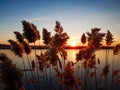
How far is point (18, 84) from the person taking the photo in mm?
4410

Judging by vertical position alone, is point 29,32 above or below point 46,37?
above

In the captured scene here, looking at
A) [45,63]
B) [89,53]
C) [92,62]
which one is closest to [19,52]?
[45,63]

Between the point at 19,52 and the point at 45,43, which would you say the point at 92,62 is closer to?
the point at 45,43

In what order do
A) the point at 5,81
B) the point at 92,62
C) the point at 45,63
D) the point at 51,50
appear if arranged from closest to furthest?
the point at 5,81 < the point at 51,50 < the point at 45,63 < the point at 92,62

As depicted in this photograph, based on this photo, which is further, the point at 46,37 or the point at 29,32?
the point at 46,37

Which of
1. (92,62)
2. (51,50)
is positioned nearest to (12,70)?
(51,50)

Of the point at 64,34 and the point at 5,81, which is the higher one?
the point at 64,34

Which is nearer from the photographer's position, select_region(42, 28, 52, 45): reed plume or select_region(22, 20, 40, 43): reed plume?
select_region(22, 20, 40, 43): reed plume

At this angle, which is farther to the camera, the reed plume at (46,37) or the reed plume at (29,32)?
the reed plume at (46,37)

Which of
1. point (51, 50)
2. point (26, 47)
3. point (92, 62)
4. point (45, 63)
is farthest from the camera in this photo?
point (92, 62)

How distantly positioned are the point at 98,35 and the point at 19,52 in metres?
3.20

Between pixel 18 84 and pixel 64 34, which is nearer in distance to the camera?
pixel 18 84

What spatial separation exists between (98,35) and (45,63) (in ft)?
7.76

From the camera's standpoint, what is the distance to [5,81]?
4352 mm
